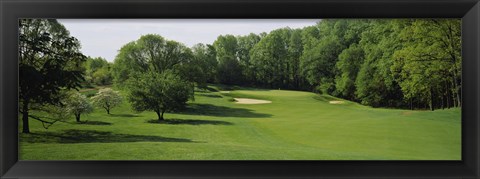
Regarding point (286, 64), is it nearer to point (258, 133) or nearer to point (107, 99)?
point (258, 133)

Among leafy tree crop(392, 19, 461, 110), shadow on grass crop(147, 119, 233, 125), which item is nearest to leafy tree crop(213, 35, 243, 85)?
shadow on grass crop(147, 119, 233, 125)

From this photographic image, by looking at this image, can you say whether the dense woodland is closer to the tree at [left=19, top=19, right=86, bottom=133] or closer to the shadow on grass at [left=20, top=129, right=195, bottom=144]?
the tree at [left=19, top=19, right=86, bottom=133]

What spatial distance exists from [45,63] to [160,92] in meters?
1.25

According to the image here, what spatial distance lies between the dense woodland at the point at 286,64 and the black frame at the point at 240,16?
0.36 m

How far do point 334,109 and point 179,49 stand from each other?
1.89 meters

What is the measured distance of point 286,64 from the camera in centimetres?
468

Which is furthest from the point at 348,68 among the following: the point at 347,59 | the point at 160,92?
the point at 160,92

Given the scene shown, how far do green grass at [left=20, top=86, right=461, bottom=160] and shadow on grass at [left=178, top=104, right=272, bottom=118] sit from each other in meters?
0.01

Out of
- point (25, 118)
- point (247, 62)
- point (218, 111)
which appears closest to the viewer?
point (25, 118)

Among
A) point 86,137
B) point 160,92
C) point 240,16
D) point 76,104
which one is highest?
point 240,16

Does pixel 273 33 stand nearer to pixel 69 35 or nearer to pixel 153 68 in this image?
pixel 153 68

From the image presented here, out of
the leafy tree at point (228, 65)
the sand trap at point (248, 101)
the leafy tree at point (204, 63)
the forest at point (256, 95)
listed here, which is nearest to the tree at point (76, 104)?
the forest at point (256, 95)
